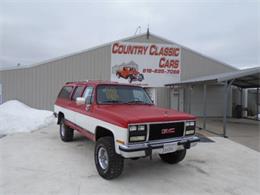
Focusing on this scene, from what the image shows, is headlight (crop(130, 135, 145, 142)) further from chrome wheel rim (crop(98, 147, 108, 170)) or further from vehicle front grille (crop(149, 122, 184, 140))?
chrome wheel rim (crop(98, 147, 108, 170))

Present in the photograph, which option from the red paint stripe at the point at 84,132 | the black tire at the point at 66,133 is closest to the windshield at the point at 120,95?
the red paint stripe at the point at 84,132

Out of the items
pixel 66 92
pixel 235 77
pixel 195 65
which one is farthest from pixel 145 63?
pixel 66 92

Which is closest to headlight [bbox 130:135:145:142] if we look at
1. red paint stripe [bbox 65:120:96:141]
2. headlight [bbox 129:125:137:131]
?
headlight [bbox 129:125:137:131]

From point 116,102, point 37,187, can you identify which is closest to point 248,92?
point 116,102

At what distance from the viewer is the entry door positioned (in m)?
15.9

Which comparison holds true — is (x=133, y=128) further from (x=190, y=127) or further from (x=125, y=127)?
(x=190, y=127)

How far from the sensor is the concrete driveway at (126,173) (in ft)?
12.4

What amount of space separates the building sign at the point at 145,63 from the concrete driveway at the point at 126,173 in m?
9.06

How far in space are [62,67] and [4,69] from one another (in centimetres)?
366

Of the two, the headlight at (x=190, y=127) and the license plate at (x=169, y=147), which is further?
the headlight at (x=190, y=127)

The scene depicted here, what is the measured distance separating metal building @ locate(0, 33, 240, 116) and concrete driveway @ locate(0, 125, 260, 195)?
781 cm

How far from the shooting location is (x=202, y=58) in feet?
52.6

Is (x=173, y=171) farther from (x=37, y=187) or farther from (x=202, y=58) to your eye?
(x=202, y=58)

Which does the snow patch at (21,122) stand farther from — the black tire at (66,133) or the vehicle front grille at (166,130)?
the vehicle front grille at (166,130)
